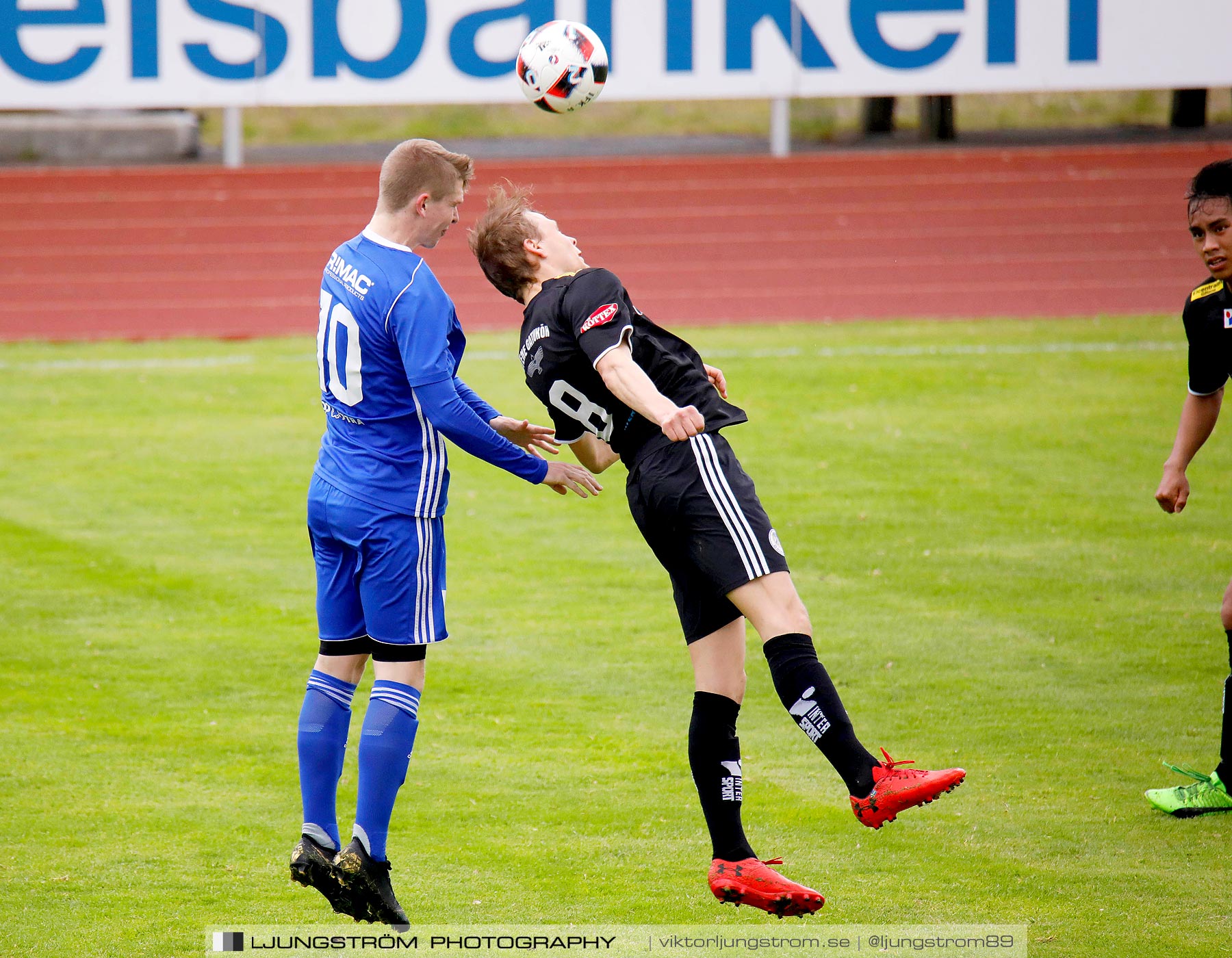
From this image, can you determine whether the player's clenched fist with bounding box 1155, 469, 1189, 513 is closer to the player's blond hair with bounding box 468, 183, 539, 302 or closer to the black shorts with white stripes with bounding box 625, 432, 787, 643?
the black shorts with white stripes with bounding box 625, 432, 787, 643

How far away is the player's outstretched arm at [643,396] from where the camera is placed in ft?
12.6

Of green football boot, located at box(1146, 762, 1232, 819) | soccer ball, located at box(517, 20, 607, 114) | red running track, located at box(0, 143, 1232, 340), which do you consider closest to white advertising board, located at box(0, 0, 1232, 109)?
red running track, located at box(0, 143, 1232, 340)

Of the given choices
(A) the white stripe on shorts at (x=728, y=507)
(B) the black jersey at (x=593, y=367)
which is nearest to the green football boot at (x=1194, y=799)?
(A) the white stripe on shorts at (x=728, y=507)

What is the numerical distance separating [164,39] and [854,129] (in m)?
14.0

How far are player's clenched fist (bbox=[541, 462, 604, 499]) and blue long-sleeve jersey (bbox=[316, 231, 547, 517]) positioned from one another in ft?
0.14

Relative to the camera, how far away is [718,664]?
4.30 m

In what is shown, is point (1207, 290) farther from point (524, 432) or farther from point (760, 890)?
point (760, 890)

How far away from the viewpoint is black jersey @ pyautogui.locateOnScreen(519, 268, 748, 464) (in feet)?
13.6

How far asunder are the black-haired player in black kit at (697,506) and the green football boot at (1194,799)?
1773 mm

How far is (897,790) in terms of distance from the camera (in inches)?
152

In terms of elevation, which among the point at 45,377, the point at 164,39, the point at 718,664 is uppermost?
the point at 164,39

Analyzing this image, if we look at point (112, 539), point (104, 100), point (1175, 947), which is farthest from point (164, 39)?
point (1175, 947)

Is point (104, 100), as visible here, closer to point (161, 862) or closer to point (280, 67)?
point (280, 67)

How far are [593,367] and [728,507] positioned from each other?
1.87ft
